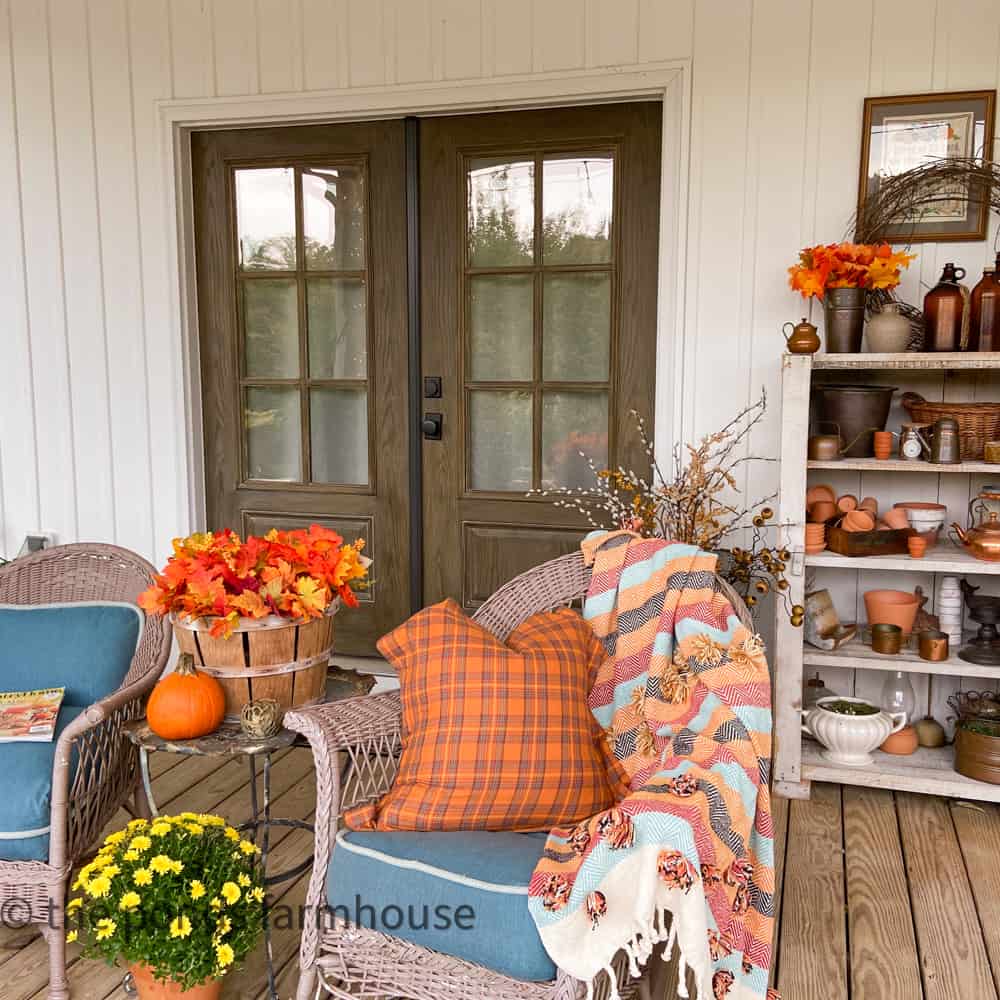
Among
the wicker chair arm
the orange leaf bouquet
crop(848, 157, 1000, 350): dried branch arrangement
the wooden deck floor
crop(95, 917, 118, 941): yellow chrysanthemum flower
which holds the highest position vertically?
crop(848, 157, 1000, 350): dried branch arrangement

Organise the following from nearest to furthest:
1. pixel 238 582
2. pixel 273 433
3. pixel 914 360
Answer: pixel 238 582 → pixel 914 360 → pixel 273 433

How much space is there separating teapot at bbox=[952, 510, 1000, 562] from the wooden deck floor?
0.75 metres

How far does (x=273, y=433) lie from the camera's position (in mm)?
3990

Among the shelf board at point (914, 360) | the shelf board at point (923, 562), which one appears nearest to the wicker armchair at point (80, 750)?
the shelf board at point (923, 562)

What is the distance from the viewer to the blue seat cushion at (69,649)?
248cm

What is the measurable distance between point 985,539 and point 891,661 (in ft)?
1.47

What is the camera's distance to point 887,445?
308cm

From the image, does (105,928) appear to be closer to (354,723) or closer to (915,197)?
(354,723)

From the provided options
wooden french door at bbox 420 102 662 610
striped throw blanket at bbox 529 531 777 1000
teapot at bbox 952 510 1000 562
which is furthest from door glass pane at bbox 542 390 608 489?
striped throw blanket at bbox 529 531 777 1000

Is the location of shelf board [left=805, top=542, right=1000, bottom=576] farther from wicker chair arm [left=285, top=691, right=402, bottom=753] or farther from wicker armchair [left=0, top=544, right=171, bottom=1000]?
wicker armchair [left=0, top=544, right=171, bottom=1000]

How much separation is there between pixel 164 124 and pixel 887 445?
9.18 ft

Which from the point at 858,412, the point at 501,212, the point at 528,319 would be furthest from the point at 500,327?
the point at 858,412

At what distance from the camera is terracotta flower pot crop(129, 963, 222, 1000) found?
1.92m

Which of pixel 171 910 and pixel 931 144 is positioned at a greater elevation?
pixel 931 144
